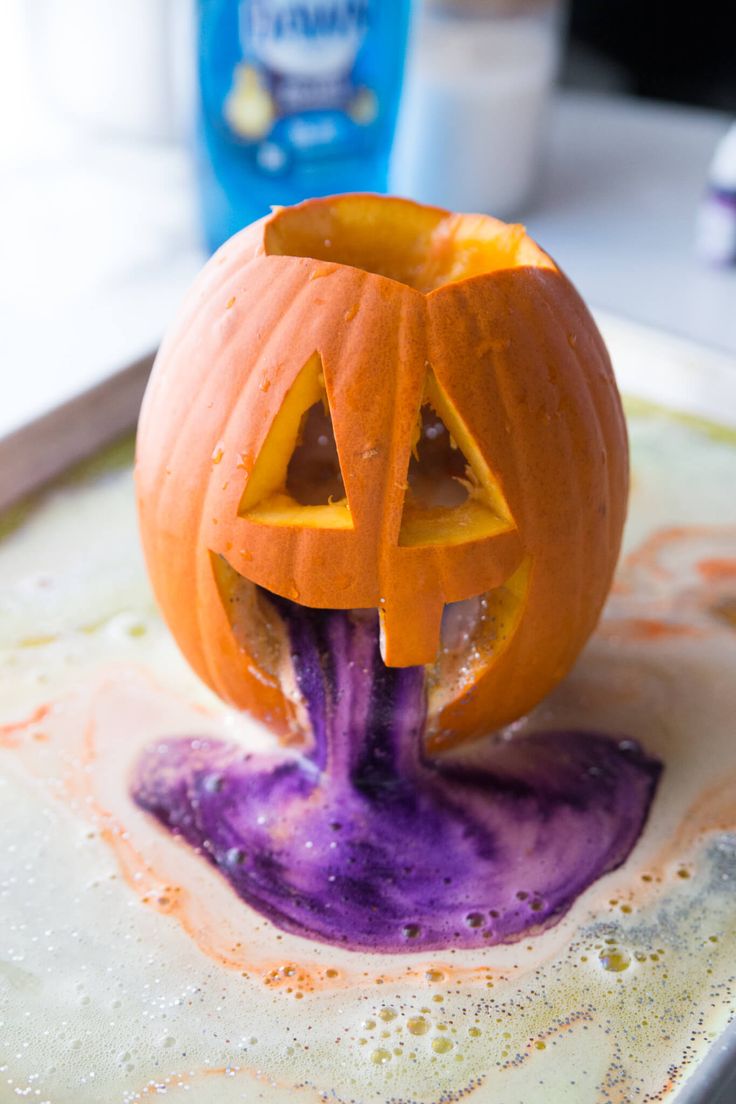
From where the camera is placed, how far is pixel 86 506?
2.45 feet

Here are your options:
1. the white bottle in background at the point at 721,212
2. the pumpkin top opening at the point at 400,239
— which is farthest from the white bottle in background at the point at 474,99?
the pumpkin top opening at the point at 400,239

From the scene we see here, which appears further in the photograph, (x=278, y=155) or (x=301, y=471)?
(x=278, y=155)

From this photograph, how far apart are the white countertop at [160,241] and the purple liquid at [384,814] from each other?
289mm

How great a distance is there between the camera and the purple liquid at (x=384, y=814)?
51 centimetres

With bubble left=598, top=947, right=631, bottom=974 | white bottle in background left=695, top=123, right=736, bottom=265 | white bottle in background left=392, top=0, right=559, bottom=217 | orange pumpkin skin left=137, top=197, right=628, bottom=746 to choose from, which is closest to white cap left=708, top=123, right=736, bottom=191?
white bottle in background left=695, top=123, right=736, bottom=265

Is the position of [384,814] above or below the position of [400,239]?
below

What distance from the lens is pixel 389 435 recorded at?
475 millimetres

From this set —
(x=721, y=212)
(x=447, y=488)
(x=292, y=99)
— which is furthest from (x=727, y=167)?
(x=447, y=488)

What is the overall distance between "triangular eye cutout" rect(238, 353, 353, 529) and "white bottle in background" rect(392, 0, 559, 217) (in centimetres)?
54

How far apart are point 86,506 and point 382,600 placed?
315mm

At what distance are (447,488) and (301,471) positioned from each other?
62mm

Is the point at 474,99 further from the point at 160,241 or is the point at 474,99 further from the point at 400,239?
the point at 400,239

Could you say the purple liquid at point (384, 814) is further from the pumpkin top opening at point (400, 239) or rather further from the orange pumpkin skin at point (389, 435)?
the pumpkin top opening at point (400, 239)

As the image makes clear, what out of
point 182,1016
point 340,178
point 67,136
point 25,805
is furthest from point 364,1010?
point 67,136
